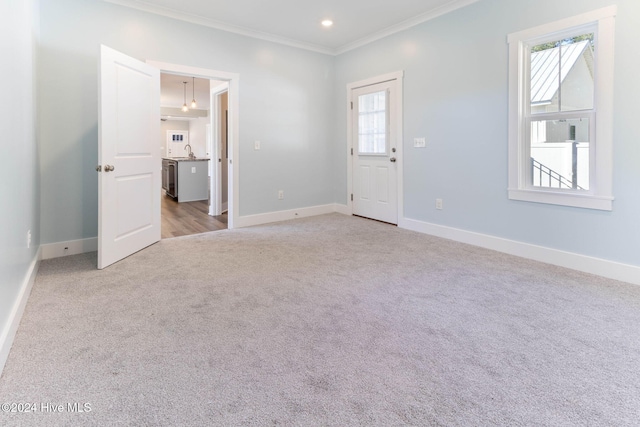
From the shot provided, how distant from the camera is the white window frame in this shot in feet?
9.62

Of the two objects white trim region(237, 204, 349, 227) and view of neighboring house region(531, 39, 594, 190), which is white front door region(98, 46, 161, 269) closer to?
white trim region(237, 204, 349, 227)

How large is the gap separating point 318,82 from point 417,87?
69.5 inches

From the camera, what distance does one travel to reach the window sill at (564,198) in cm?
302

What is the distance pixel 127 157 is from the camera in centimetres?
353

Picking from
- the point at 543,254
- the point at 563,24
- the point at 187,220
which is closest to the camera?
the point at 563,24

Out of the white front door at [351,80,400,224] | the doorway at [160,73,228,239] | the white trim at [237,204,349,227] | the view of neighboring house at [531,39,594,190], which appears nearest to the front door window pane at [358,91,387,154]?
the white front door at [351,80,400,224]

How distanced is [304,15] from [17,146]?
3.30 meters

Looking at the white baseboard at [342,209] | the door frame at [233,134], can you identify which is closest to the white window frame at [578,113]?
the white baseboard at [342,209]

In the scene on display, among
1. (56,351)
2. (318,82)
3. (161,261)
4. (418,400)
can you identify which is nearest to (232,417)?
(418,400)

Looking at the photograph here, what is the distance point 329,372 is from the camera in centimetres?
170

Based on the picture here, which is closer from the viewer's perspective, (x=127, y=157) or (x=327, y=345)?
(x=327, y=345)

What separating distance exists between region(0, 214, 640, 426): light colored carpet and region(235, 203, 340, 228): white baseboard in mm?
1787

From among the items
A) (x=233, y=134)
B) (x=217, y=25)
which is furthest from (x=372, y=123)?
(x=217, y=25)

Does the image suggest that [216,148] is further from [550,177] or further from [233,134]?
[550,177]
